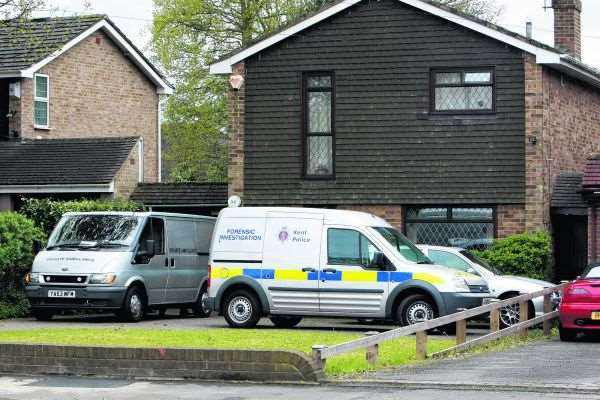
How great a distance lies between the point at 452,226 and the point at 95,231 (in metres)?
8.19

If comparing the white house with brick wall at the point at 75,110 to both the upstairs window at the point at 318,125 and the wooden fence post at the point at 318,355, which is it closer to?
the upstairs window at the point at 318,125

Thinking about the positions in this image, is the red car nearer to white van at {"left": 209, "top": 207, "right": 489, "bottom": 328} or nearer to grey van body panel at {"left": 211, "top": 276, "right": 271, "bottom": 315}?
white van at {"left": 209, "top": 207, "right": 489, "bottom": 328}

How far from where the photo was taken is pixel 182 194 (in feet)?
109

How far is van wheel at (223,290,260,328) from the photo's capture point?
22609mm

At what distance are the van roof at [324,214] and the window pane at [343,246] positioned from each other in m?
0.19

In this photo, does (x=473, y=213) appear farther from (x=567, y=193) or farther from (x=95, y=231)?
(x=95, y=231)

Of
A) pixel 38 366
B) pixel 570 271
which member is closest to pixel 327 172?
pixel 570 271

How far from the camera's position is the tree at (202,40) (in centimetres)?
4762

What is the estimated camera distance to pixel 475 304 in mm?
21859

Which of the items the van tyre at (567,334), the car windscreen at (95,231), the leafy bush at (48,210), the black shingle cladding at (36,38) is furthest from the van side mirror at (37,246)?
the van tyre at (567,334)

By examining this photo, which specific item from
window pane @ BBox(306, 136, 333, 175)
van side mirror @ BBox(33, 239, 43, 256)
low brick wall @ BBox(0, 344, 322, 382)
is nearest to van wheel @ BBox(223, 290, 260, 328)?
van side mirror @ BBox(33, 239, 43, 256)

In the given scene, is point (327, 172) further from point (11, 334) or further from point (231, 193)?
point (11, 334)

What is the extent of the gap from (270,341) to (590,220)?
1128 centimetres

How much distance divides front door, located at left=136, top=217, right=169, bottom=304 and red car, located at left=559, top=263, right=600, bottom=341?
824cm
